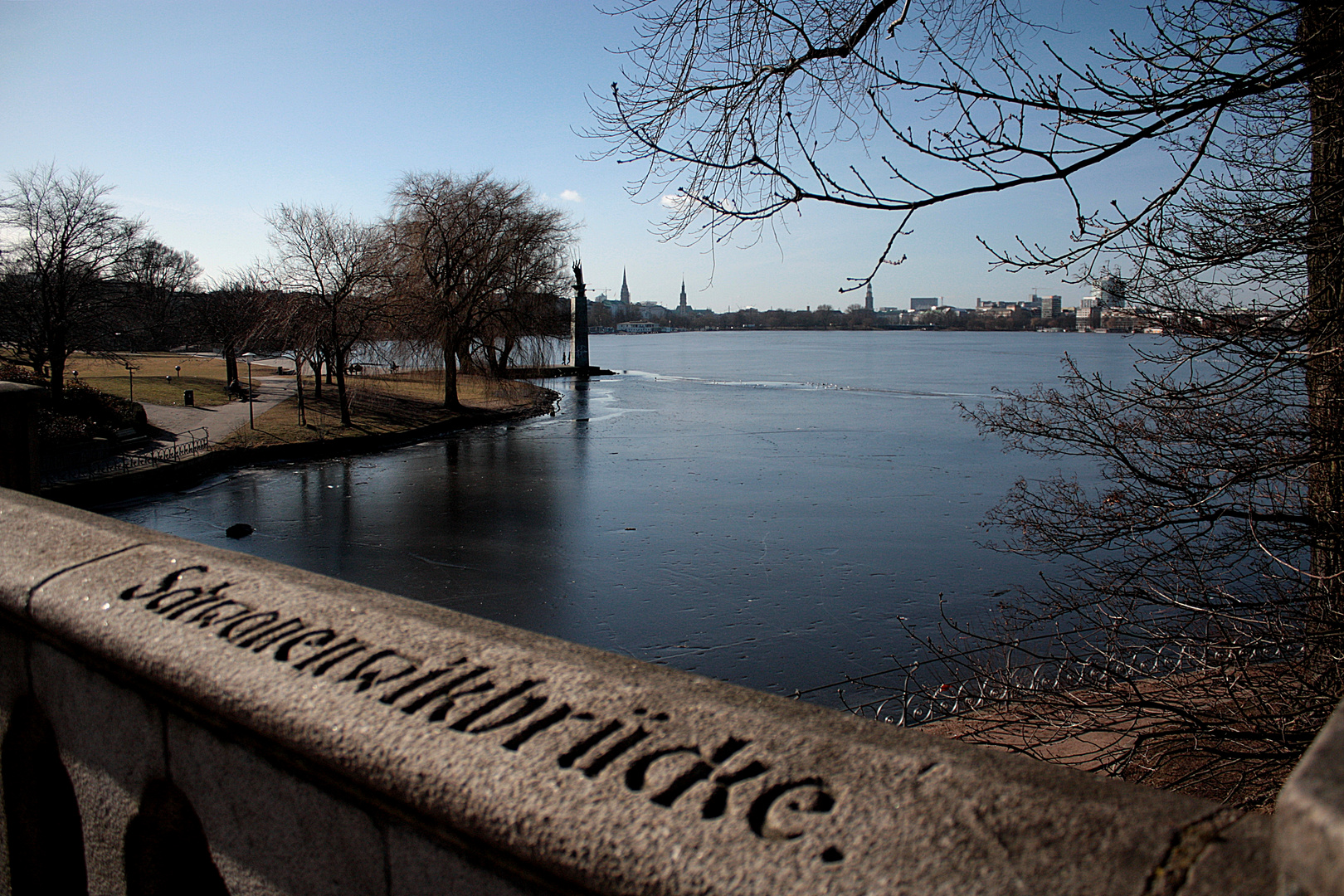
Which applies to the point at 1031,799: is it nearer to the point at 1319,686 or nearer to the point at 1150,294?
the point at 1319,686

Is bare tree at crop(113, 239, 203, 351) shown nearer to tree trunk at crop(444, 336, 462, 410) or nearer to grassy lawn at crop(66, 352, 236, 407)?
grassy lawn at crop(66, 352, 236, 407)

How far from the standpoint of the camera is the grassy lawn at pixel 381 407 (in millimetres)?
30188

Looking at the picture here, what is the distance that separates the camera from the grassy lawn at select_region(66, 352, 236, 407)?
3647 cm

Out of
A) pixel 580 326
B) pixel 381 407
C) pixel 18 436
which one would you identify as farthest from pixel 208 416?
pixel 580 326

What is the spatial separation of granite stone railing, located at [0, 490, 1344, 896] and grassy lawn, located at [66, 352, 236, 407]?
3580 centimetres

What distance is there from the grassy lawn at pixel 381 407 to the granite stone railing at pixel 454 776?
27.6 m

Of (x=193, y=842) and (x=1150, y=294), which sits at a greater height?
(x=1150, y=294)

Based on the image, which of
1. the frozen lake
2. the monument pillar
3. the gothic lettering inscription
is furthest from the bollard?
the monument pillar

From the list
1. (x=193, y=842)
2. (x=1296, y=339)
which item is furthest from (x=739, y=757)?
(x=1296, y=339)

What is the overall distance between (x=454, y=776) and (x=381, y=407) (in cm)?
3983

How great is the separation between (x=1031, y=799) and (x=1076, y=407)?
6818 mm

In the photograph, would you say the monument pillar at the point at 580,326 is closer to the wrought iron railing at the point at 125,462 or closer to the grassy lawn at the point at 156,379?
the grassy lawn at the point at 156,379

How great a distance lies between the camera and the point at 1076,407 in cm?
724

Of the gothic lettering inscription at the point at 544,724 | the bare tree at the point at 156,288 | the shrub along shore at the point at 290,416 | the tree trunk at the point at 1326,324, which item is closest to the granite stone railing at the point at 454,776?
the gothic lettering inscription at the point at 544,724
